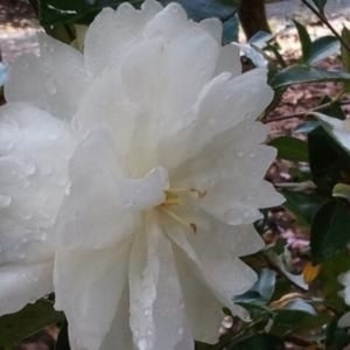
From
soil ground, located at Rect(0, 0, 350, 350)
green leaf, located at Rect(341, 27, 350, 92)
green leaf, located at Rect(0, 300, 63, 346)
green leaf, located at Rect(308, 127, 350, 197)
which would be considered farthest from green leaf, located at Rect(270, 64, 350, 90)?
soil ground, located at Rect(0, 0, 350, 350)

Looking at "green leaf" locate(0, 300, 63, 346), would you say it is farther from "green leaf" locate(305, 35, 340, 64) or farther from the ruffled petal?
"green leaf" locate(305, 35, 340, 64)

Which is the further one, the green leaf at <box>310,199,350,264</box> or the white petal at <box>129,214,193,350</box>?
the green leaf at <box>310,199,350,264</box>

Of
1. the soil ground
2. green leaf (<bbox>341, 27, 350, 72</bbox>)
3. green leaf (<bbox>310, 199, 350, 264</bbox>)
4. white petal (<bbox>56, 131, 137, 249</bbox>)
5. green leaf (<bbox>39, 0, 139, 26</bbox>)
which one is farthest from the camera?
the soil ground

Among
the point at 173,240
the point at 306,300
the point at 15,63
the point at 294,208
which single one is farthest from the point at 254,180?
the point at 306,300

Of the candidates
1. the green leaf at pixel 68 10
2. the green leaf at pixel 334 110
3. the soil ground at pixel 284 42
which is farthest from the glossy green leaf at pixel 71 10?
the soil ground at pixel 284 42

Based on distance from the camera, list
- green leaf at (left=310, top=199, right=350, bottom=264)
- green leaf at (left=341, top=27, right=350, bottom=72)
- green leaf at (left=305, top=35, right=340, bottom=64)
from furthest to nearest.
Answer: green leaf at (left=305, top=35, right=340, bottom=64) < green leaf at (left=341, top=27, right=350, bottom=72) < green leaf at (left=310, top=199, right=350, bottom=264)

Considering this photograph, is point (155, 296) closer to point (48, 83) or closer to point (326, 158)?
point (48, 83)
